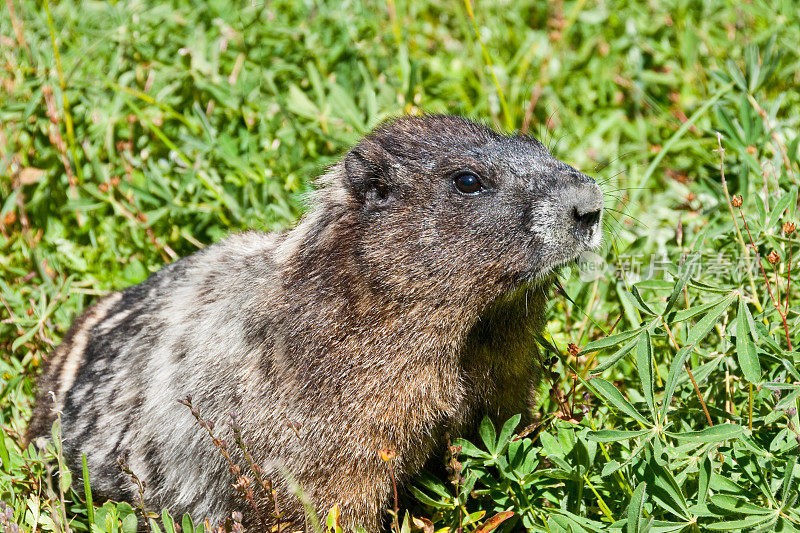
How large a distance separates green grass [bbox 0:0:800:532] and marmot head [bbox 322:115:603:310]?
0.41m

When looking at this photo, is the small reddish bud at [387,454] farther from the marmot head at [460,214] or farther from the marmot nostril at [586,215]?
the marmot nostril at [586,215]

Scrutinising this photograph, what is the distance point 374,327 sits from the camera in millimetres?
3348

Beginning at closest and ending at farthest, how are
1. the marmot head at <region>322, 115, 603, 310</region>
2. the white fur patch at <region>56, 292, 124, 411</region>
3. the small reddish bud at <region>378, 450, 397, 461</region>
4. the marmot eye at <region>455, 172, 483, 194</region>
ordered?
the small reddish bud at <region>378, 450, 397, 461</region> < the marmot head at <region>322, 115, 603, 310</region> < the marmot eye at <region>455, 172, 483, 194</region> < the white fur patch at <region>56, 292, 124, 411</region>

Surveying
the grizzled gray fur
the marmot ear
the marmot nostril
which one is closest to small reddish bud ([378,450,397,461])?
the grizzled gray fur

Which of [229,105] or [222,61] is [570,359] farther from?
[222,61]

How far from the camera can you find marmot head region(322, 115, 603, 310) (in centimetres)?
328

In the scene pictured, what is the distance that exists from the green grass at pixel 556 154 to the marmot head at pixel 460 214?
412 millimetres

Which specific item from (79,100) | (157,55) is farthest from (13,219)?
(157,55)

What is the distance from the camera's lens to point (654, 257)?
15.4ft

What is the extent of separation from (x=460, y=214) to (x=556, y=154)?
2714 mm

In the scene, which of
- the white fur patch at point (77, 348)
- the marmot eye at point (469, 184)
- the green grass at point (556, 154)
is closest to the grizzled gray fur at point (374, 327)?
the marmot eye at point (469, 184)

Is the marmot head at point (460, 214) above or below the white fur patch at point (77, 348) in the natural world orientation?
above

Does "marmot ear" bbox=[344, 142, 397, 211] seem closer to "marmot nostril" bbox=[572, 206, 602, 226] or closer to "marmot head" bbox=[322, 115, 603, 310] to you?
"marmot head" bbox=[322, 115, 603, 310]

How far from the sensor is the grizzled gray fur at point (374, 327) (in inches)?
130
